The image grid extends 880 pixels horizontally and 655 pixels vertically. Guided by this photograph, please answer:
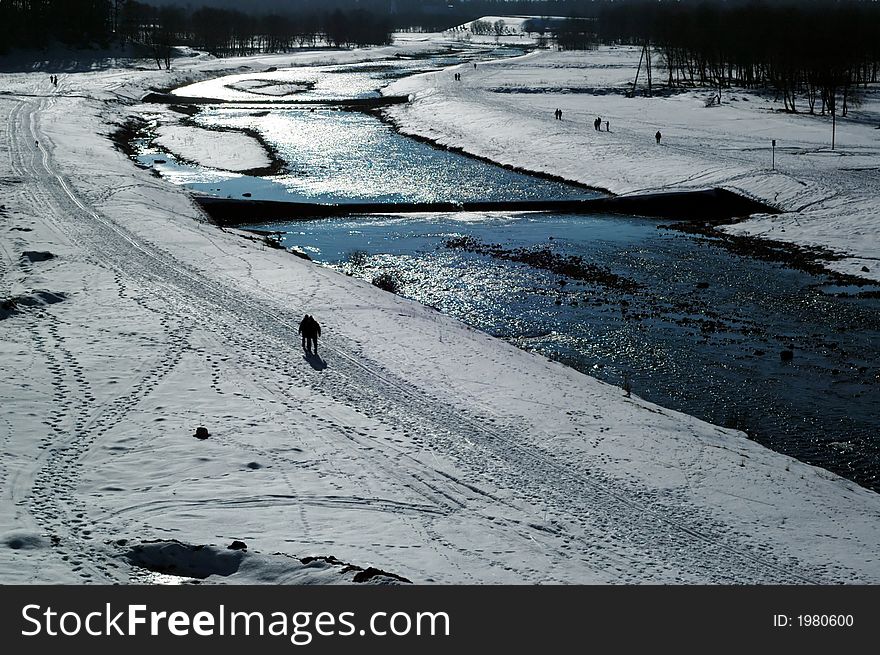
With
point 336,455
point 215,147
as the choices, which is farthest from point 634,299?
point 215,147

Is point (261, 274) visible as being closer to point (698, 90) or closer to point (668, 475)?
point (668, 475)

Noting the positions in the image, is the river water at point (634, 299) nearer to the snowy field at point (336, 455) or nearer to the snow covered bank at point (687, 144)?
the snowy field at point (336, 455)

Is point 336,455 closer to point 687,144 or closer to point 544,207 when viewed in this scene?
point 544,207

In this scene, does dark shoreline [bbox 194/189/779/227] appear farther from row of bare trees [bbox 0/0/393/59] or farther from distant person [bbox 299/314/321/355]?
row of bare trees [bbox 0/0/393/59]

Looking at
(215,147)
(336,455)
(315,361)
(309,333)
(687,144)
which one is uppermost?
(215,147)

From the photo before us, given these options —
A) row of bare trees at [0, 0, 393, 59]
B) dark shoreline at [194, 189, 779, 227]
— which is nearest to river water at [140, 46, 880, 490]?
dark shoreline at [194, 189, 779, 227]

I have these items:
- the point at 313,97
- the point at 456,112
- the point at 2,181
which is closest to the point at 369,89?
the point at 313,97
